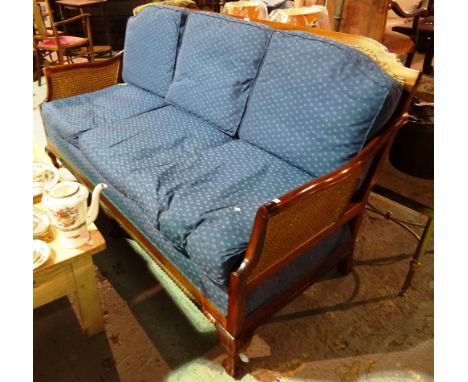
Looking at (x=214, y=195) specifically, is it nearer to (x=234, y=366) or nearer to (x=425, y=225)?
(x=234, y=366)

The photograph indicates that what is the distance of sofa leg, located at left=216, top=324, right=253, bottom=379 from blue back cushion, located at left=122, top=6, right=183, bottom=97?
4.60ft

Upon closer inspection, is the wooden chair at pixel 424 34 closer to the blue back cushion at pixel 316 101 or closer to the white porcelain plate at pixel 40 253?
the blue back cushion at pixel 316 101

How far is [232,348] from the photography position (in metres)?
1.17

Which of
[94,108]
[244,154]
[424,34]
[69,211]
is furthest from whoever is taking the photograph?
[424,34]

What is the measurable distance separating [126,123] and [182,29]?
2.03 feet

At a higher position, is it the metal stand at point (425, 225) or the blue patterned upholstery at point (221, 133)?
the blue patterned upholstery at point (221, 133)

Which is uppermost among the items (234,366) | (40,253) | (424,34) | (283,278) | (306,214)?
(424,34)

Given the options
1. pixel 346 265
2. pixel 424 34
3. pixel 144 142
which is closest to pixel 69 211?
pixel 144 142

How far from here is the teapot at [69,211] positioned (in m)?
1.05

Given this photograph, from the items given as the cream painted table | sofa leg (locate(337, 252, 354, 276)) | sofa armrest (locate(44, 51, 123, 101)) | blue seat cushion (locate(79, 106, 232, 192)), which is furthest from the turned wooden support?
sofa leg (locate(337, 252, 354, 276))

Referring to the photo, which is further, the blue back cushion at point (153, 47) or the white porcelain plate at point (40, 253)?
the blue back cushion at point (153, 47)

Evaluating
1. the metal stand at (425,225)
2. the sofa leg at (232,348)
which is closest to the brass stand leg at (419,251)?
the metal stand at (425,225)

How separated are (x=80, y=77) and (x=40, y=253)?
1.42 m

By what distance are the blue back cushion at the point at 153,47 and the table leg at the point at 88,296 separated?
120cm
